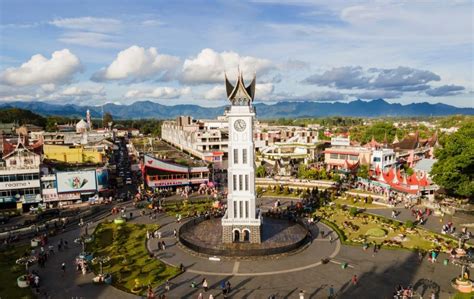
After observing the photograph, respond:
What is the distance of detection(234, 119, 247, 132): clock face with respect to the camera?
42.2 metres

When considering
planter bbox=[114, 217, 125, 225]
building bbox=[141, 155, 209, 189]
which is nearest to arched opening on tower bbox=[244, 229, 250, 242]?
planter bbox=[114, 217, 125, 225]

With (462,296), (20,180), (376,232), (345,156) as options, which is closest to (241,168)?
(376,232)

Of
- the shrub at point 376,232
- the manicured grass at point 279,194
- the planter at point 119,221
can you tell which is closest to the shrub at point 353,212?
the shrub at point 376,232

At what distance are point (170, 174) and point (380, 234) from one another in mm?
40932

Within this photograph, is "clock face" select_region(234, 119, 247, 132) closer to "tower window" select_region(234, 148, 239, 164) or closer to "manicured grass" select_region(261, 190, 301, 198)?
"tower window" select_region(234, 148, 239, 164)

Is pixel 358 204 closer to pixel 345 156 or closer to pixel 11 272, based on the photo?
pixel 345 156

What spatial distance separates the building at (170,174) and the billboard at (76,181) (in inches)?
405

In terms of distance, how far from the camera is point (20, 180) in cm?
5991

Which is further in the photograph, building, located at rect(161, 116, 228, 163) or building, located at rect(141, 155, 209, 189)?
building, located at rect(161, 116, 228, 163)

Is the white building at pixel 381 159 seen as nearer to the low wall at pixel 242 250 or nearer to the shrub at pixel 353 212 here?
the shrub at pixel 353 212

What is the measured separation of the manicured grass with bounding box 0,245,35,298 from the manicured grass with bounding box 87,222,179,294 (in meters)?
6.85

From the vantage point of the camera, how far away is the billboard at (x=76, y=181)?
6211 cm

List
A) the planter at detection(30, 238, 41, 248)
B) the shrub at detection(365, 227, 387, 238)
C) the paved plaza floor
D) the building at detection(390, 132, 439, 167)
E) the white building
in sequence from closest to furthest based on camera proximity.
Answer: the paved plaza floor → the planter at detection(30, 238, 41, 248) → the shrub at detection(365, 227, 387, 238) → the white building → the building at detection(390, 132, 439, 167)

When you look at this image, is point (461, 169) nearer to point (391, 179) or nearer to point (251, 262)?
point (391, 179)
